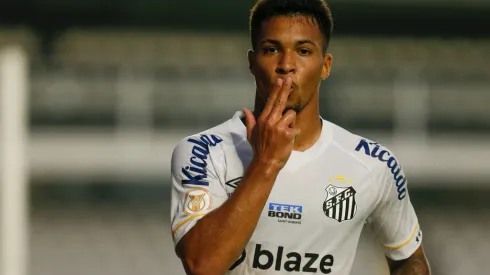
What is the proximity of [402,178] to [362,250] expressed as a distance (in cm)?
381

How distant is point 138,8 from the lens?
19.5 m

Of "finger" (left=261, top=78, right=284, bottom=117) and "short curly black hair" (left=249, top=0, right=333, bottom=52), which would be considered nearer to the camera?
"finger" (left=261, top=78, right=284, bottom=117)

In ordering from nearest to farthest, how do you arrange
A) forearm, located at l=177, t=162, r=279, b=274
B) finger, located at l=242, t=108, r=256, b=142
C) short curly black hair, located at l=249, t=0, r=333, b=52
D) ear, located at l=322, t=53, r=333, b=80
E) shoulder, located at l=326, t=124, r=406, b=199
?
forearm, located at l=177, t=162, r=279, b=274 < finger, located at l=242, t=108, r=256, b=142 < short curly black hair, located at l=249, t=0, r=333, b=52 < ear, located at l=322, t=53, r=333, b=80 < shoulder, located at l=326, t=124, r=406, b=199

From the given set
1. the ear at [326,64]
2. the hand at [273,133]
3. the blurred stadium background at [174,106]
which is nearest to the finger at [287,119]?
the hand at [273,133]

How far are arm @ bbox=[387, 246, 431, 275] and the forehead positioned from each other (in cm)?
92

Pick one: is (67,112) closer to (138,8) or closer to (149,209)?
(149,209)

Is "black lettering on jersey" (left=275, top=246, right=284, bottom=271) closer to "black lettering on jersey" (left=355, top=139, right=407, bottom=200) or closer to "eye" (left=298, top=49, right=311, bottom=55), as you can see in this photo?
"black lettering on jersey" (left=355, top=139, right=407, bottom=200)

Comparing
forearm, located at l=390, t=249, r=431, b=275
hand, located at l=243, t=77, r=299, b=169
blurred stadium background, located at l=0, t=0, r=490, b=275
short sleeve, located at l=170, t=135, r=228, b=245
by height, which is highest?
hand, located at l=243, t=77, r=299, b=169

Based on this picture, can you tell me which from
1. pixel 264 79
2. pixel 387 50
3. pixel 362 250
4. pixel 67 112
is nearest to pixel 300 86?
pixel 264 79

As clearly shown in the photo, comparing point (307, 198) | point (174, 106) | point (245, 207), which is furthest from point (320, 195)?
point (174, 106)

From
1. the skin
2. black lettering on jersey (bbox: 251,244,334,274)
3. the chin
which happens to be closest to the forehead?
the skin

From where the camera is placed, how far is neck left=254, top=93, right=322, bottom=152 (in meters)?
3.33

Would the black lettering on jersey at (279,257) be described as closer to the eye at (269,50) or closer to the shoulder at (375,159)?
the shoulder at (375,159)

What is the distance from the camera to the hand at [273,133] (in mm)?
2861
